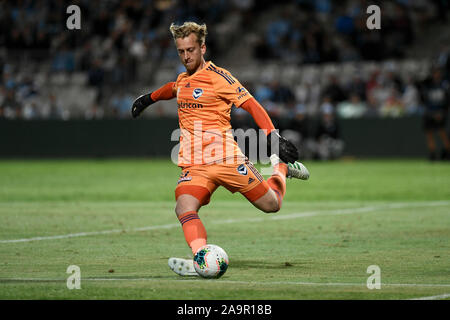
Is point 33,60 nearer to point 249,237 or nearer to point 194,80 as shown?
point 249,237

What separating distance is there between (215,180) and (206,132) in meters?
0.45

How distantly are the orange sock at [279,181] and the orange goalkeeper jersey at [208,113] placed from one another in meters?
0.87

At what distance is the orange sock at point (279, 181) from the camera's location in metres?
8.73

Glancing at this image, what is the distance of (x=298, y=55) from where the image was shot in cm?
2922

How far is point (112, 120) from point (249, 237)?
19858 millimetres

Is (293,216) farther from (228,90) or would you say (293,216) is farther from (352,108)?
(352,108)

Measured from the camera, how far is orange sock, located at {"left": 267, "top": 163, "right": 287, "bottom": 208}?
873cm

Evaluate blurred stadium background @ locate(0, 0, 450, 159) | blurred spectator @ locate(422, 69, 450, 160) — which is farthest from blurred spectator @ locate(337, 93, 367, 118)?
blurred spectator @ locate(422, 69, 450, 160)

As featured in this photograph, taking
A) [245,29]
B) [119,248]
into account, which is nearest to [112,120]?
[245,29]

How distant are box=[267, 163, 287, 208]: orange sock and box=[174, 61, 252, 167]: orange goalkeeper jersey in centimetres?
87

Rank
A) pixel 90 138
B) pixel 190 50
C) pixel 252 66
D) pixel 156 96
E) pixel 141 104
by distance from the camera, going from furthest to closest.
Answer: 1. pixel 252 66
2. pixel 90 138
3. pixel 141 104
4. pixel 156 96
5. pixel 190 50

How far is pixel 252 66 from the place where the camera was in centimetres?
3080

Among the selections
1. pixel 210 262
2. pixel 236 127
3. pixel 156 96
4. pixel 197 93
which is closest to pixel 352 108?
pixel 236 127

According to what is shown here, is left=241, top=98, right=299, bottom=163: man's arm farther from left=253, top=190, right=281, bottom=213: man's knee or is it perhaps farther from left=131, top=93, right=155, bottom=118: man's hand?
left=131, top=93, right=155, bottom=118: man's hand
